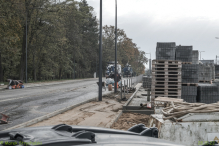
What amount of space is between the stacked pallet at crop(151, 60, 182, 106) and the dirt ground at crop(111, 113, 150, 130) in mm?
1679

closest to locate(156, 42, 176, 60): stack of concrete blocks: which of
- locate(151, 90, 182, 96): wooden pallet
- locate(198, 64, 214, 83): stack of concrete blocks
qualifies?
locate(151, 90, 182, 96): wooden pallet

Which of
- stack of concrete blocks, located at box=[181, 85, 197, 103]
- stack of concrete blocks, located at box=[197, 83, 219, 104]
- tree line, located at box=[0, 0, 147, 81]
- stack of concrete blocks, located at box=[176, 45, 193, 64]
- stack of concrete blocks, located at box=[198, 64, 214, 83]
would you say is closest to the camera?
stack of concrete blocks, located at box=[197, 83, 219, 104]

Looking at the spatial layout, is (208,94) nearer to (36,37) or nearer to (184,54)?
(184,54)

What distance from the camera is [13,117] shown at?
9258mm

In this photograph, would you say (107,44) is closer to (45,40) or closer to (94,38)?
(94,38)

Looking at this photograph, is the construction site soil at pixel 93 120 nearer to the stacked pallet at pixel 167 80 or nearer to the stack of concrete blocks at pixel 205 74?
the stacked pallet at pixel 167 80

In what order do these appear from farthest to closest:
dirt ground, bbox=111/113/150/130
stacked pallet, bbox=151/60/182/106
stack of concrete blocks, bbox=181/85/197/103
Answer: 1. stack of concrete blocks, bbox=181/85/197/103
2. stacked pallet, bbox=151/60/182/106
3. dirt ground, bbox=111/113/150/130

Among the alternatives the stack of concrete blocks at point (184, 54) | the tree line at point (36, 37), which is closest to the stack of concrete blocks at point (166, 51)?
the stack of concrete blocks at point (184, 54)

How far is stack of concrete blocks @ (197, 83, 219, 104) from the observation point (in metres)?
11.9

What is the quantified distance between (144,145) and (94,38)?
6709cm

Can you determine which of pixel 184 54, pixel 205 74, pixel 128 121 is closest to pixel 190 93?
pixel 184 54

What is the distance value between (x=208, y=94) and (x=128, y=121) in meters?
5.21

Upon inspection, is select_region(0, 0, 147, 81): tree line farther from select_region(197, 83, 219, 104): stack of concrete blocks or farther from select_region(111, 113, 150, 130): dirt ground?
select_region(197, 83, 219, 104): stack of concrete blocks

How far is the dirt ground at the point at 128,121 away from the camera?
8.30 metres
